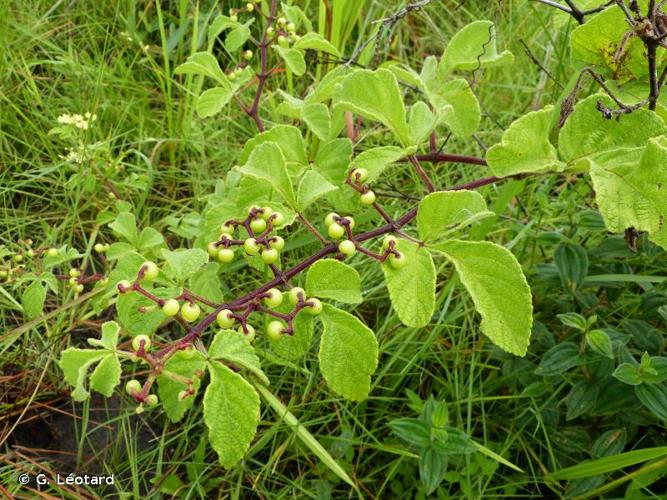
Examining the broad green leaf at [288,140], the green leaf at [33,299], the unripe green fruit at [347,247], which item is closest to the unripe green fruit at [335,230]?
the unripe green fruit at [347,247]

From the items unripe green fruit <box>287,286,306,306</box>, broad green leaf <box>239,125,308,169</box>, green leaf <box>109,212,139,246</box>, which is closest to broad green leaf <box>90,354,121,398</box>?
unripe green fruit <box>287,286,306,306</box>

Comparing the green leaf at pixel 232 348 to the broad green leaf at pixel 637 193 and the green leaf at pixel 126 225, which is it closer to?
the broad green leaf at pixel 637 193

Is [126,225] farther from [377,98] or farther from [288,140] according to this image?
[377,98]

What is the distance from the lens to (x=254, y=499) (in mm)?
1361

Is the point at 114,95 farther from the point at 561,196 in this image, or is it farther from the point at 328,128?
the point at 561,196

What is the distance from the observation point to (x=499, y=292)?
75 cm

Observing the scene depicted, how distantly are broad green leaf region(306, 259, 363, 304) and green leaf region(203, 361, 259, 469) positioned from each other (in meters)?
0.16

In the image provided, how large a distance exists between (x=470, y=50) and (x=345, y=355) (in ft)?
2.12

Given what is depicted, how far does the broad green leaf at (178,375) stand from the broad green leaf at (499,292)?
0.35 m

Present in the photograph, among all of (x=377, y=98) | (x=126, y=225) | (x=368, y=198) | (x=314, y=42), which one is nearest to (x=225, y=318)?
(x=368, y=198)

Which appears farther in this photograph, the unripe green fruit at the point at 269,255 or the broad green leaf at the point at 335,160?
the broad green leaf at the point at 335,160

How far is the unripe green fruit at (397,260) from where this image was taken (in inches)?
30.1

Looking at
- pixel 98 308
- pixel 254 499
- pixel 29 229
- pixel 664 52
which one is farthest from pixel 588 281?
pixel 29 229

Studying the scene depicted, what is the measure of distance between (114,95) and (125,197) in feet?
1.45
